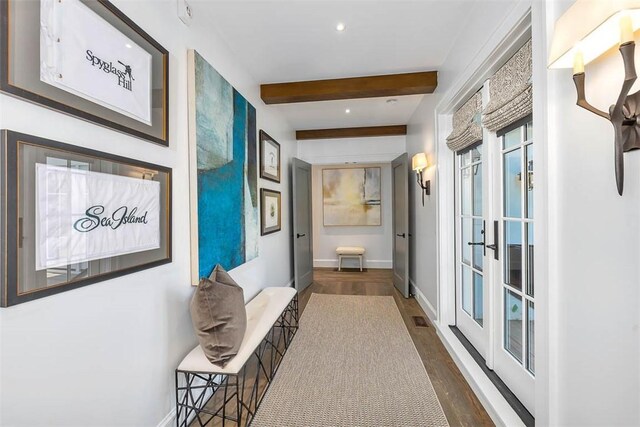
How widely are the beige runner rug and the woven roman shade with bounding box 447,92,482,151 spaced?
186 centimetres

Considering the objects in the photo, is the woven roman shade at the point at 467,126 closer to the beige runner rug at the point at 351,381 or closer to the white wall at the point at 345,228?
the beige runner rug at the point at 351,381

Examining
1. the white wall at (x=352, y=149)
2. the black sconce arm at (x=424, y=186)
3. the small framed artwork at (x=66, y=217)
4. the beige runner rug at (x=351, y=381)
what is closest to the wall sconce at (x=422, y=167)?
the black sconce arm at (x=424, y=186)

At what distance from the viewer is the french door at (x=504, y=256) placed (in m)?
1.58

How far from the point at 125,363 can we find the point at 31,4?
1407 mm

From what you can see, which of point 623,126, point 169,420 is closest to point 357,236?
point 169,420

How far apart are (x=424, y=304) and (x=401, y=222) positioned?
127 centimetres

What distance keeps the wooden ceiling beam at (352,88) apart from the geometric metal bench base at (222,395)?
241 cm

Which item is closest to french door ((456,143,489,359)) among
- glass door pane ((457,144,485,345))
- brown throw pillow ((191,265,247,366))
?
glass door pane ((457,144,485,345))

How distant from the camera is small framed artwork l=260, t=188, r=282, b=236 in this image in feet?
10.0

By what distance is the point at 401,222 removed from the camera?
4164mm

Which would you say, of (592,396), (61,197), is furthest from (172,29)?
(592,396)

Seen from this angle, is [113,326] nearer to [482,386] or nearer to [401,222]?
[482,386]

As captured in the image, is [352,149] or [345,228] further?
[345,228]

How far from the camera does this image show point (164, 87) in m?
1.47
